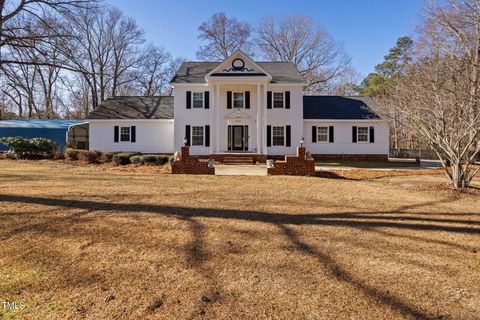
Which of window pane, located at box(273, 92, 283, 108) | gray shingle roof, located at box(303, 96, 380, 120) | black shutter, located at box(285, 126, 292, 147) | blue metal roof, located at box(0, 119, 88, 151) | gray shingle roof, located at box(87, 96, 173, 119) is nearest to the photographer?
black shutter, located at box(285, 126, 292, 147)

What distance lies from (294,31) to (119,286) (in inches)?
1524

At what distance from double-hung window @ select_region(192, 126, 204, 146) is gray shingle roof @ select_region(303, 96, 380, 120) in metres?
7.31

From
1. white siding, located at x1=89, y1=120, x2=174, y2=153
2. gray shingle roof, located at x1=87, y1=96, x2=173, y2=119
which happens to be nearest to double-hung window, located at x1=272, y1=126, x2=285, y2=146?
white siding, located at x1=89, y1=120, x2=174, y2=153

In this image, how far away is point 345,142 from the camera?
20250 mm

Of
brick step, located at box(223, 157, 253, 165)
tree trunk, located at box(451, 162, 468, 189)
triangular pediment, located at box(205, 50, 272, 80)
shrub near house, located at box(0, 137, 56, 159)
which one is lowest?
tree trunk, located at box(451, 162, 468, 189)

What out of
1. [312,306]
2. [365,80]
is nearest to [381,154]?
Answer: [312,306]

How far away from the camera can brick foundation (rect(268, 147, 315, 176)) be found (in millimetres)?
11914

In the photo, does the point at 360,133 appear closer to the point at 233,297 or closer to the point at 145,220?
the point at 145,220

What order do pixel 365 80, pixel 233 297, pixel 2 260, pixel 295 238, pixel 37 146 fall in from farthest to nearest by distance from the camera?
pixel 365 80 → pixel 37 146 → pixel 295 238 → pixel 2 260 → pixel 233 297

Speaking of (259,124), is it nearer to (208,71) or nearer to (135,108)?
(208,71)

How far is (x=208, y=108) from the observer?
19391 millimetres

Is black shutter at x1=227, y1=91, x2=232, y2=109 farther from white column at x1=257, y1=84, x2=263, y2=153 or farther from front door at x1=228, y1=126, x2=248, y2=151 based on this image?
white column at x1=257, y1=84, x2=263, y2=153

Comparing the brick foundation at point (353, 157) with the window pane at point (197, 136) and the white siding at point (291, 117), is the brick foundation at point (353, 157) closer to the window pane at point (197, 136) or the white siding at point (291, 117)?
the white siding at point (291, 117)

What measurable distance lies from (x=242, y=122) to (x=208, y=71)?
4.75 meters
